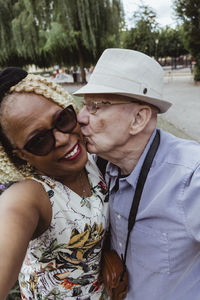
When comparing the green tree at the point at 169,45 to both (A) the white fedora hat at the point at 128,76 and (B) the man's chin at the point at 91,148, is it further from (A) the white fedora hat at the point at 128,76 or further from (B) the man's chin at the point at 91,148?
(B) the man's chin at the point at 91,148

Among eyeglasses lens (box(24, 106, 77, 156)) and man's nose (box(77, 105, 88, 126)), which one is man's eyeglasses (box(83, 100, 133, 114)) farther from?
eyeglasses lens (box(24, 106, 77, 156))

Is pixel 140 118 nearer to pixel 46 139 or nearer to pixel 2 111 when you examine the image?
pixel 46 139

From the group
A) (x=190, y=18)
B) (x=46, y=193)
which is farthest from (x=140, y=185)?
(x=190, y=18)

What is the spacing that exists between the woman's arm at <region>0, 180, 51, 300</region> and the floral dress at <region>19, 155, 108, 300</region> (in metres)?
0.06

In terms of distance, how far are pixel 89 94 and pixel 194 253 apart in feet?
4.10

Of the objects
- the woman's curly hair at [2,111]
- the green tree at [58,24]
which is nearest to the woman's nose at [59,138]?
the woman's curly hair at [2,111]

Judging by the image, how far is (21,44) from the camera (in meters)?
15.5

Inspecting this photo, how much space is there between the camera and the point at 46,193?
1.32 metres

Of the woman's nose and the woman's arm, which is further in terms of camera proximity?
the woman's nose

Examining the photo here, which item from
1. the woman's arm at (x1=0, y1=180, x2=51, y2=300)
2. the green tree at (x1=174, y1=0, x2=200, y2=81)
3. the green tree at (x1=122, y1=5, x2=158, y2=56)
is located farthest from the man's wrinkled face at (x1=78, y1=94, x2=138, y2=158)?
the green tree at (x1=122, y1=5, x2=158, y2=56)

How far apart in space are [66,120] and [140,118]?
1.63ft

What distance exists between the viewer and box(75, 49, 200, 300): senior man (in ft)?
4.36

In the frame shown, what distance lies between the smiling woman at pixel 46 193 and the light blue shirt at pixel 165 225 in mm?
197

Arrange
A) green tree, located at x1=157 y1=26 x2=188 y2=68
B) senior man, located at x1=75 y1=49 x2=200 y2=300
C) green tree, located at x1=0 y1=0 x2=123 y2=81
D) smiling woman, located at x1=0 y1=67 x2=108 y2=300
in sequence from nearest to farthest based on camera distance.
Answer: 1. smiling woman, located at x1=0 y1=67 x2=108 y2=300
2. senior man, located at x1=75 y1=49 x2=200 y2=300
3. green tree, located at x1=0 y1=0 x2=123 y2=81
4. green tree, located at x1=157 y1=26 x2=188 y2=68
